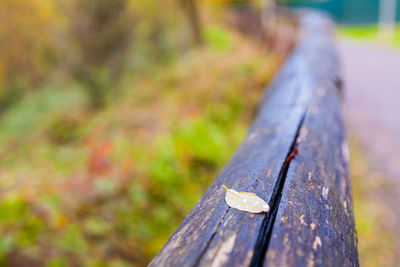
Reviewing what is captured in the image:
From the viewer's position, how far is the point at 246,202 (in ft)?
3.10

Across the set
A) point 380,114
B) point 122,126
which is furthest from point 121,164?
point 380,114

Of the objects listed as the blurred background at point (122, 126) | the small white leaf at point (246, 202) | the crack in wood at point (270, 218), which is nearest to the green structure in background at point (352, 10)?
the blurred background at point (122, 126)

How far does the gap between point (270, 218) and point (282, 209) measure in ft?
0.18

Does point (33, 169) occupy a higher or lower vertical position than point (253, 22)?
lower

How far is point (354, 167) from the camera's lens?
4.34m

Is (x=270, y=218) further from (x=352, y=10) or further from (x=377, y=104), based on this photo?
(x=352, y=10)

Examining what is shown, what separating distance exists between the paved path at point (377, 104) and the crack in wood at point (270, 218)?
3564mm

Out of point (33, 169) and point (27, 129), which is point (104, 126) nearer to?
point (33, 169)

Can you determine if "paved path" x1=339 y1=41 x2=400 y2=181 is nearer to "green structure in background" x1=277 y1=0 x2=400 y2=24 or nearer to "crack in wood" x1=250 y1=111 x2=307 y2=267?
"crack in wood" x1=250 y1=111 x2=307 y2=267

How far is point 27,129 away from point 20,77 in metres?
3.05

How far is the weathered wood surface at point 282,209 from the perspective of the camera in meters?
0.80

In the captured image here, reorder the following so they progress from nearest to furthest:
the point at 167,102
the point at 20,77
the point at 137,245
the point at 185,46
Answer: the point at 137,245
the point at 167,102
the point at 20,77
the point at 185,46

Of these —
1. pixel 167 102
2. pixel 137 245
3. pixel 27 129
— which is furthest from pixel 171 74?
pixel 137 245

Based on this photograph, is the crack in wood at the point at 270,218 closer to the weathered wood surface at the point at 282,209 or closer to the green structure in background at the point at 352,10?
the weathered wood surface at the point at 282,209
